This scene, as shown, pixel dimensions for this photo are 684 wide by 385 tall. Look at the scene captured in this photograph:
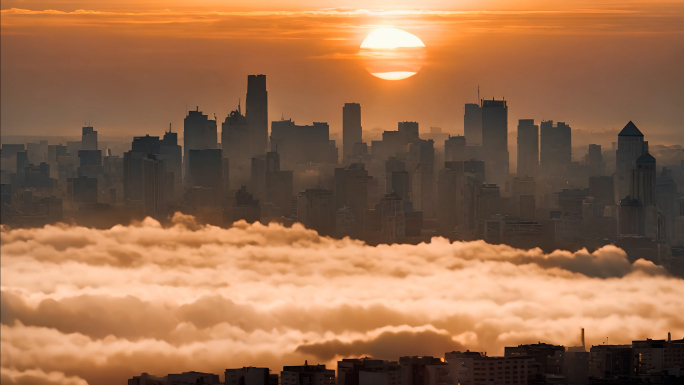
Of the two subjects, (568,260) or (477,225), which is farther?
(477,225)

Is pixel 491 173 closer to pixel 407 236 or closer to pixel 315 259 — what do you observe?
pixel 407 236

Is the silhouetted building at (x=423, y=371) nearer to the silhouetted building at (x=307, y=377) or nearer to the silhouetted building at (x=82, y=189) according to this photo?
the silhouetted building at (x=307, y=377)

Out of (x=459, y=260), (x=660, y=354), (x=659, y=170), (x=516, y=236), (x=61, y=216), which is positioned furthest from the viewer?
(x=659, y=170)

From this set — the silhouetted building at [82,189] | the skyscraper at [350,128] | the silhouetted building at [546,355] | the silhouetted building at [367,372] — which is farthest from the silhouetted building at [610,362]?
the silhouetted building at [82,189]

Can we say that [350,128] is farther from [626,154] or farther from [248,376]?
[248,376]

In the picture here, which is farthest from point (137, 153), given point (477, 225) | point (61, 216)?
point (477, 225)

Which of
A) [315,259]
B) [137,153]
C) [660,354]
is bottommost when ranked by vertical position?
[660,354]

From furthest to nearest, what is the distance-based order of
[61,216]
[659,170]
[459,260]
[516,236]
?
[659,170]
[516,236]
[459,260]
[61,216]

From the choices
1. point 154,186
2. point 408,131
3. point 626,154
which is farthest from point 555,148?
point 154,186
